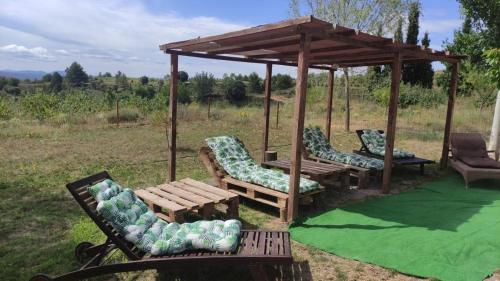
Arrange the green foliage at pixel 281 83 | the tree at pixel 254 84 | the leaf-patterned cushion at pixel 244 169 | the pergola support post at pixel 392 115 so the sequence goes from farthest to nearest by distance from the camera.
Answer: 1. the tree at pixel 254 84
2. the green foliage at pixel 281 83
3. the pergola support post at pixel 392 115
4. the leaf-patterned cushion at pixel 244 169

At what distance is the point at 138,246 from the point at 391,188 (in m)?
4.84

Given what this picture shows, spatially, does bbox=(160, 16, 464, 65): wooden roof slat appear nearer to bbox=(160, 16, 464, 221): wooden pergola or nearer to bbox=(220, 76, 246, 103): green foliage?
bbox=(160, 16, 464, 221): wooden pergola

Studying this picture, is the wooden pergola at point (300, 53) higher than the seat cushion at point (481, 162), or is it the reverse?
the wooden pergola at point (300, 53)

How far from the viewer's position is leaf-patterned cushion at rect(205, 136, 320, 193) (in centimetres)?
502

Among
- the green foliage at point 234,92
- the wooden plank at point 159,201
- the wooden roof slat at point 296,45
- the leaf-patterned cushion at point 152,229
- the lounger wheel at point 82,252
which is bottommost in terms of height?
the lounger wheel at point 82,252

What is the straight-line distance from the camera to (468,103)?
1991 centimetres

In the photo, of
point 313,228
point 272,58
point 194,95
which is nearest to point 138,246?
point 313,228

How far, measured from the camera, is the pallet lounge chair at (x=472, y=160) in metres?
6.48

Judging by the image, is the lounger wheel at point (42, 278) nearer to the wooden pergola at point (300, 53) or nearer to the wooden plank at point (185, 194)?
the wooden plank at point (185, 194)

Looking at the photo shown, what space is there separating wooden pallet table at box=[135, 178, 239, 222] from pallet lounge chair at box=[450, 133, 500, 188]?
14.7 feet

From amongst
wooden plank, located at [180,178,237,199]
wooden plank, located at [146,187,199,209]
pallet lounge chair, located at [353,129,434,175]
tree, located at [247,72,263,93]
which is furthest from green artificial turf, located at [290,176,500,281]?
tree, located at [247,72,263,93]

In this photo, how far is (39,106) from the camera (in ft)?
50.0

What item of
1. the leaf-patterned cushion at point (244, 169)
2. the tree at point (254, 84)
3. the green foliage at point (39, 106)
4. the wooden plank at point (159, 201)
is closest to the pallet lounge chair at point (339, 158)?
the leaf-patterned cushion at point (244, 169)

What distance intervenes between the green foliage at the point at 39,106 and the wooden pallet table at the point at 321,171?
37.2 ft
